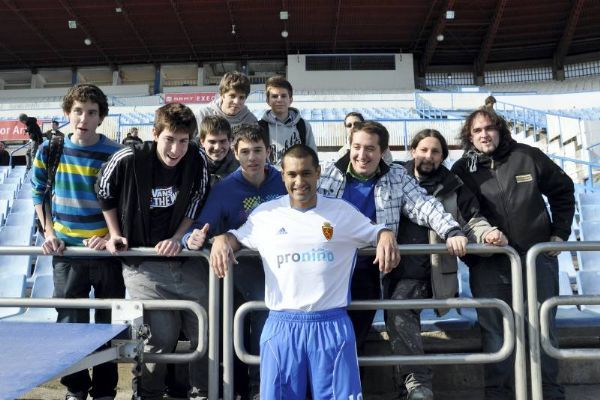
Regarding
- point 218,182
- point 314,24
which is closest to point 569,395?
point 218,182

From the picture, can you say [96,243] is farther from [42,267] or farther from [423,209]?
[42,267]

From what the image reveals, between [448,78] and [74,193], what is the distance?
88.3 ft

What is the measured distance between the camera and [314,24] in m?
22.7

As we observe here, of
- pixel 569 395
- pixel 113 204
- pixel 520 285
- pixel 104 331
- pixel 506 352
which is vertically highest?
pixel 113 204

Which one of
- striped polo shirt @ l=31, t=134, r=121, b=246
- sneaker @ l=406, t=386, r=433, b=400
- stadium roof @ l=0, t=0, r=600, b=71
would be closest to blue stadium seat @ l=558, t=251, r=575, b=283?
sneaker @ l=406, t=386, r=433, b=400

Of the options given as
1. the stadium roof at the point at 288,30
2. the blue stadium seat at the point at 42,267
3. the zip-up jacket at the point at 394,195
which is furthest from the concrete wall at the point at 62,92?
the zip-up jacket at the point at 394,195

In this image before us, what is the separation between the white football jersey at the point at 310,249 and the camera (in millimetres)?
2027

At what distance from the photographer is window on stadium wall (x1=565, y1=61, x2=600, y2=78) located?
25016 mm

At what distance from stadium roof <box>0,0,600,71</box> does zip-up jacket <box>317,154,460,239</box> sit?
66.0 feet

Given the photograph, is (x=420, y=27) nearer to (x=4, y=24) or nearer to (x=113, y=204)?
(x=4, y=24)

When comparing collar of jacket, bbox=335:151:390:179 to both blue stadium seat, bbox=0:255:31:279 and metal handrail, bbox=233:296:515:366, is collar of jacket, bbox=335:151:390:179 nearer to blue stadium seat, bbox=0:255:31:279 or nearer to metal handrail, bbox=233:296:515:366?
metal handrail, bbox=233:296:515:366

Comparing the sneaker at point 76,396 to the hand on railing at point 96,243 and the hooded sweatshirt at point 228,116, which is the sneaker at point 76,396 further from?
the hooded sweatshirt at point 228,116

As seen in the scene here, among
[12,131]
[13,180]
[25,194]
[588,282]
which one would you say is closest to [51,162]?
[588,282]

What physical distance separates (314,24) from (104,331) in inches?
892
